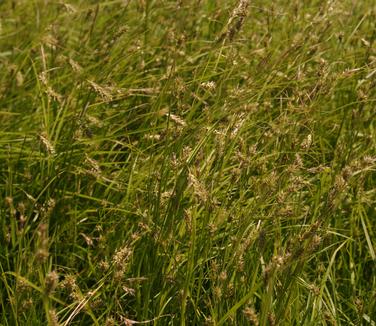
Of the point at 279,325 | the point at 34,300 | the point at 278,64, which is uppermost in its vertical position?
the point at 278,64

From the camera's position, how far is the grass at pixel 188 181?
213 cm

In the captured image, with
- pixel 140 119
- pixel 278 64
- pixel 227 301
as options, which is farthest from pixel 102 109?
pixel 227 301

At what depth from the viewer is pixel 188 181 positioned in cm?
212

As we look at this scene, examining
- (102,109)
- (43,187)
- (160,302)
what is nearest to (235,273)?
(160,302)

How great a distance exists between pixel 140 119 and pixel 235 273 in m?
0.87

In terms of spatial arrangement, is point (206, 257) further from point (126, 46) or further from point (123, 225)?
point (126, 46)

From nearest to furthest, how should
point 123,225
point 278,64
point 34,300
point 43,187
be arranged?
point 34,300
point 123,225
point 43,187
point 278,64

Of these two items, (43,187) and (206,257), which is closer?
(206,257)

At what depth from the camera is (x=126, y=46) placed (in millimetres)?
3037

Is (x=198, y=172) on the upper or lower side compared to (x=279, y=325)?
upper

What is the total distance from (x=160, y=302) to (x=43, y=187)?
2.18ft

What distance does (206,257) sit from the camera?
7.26 feet

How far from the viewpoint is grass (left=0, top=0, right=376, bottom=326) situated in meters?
2.13

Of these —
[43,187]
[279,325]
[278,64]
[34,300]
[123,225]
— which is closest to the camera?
[279,325]
